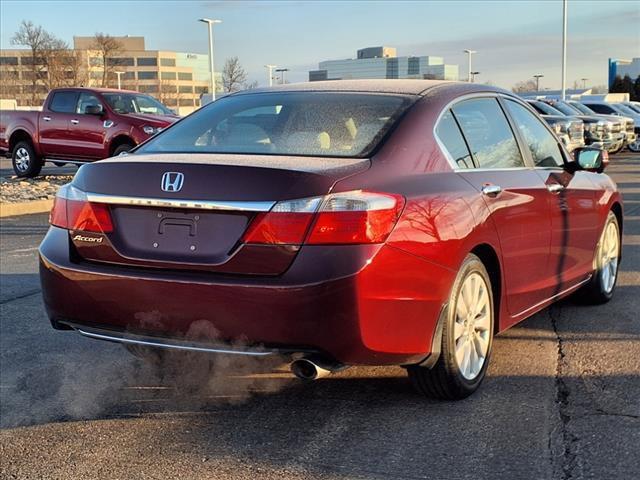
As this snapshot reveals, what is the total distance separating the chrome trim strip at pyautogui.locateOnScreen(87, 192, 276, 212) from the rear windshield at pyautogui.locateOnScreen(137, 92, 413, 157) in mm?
549

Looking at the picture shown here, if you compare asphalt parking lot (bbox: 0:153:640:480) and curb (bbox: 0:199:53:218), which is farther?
curb (bbox: 0:199:53:218)

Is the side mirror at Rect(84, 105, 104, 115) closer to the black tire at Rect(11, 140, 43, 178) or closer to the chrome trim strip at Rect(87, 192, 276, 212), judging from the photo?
the black tire at Rect(11, 140, 43, 178)

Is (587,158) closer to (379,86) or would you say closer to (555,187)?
(555,187)

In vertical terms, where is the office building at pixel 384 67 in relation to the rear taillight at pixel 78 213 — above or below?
above

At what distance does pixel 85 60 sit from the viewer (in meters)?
69.4

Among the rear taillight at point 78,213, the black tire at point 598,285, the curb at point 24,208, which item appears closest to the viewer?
the rear taillight at point 78,213

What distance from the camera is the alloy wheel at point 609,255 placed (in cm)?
584

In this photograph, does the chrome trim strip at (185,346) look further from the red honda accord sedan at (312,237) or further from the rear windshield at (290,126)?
the rear windshield at (290,126)

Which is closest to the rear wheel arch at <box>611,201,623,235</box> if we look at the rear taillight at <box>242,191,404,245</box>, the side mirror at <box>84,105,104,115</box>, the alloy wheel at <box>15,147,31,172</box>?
the rear taillight at <box>242,191,404,245</box>

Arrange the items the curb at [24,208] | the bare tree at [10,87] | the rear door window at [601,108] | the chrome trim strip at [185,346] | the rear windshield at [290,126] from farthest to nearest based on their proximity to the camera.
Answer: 1. the bare tree at [10,87]
2. the rear door window at [601,108]
3. the curb at [24,208]
4. the rear windshield at [290,126]
5. the chrome trim strip at [185,346]

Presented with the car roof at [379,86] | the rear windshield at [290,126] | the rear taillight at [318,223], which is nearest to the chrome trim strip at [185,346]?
the rear taillight at [318,223]

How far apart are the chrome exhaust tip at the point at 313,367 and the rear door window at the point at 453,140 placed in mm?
1321

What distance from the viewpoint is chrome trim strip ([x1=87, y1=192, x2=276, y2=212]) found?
10.6 feet

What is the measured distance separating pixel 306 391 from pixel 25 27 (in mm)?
63480
